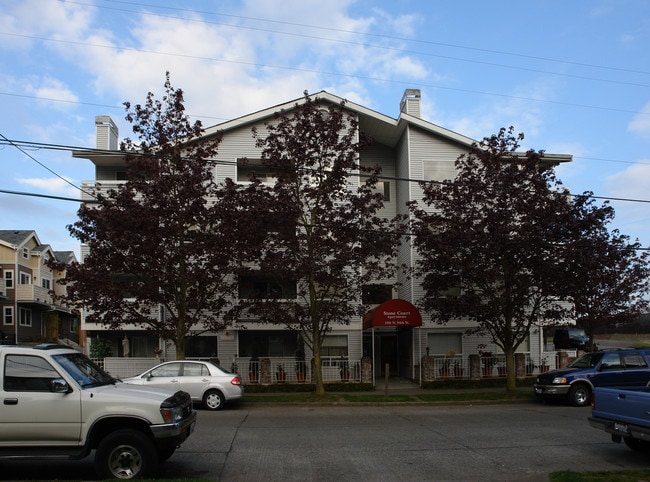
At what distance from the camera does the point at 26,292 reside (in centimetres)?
4762

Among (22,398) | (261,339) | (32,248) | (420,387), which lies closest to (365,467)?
(22,398)

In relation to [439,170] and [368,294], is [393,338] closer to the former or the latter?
[368,294]

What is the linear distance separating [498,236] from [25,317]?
42.7m

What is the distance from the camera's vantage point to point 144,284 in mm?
20500

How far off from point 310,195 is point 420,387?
30.9 feet

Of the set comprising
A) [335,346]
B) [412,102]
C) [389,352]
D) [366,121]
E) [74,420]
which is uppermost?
[412,102]

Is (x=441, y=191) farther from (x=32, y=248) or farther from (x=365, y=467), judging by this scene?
(x=32, y=248)

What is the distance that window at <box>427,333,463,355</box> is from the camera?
87.2 feet

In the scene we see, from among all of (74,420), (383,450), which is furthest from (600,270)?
(74,420)

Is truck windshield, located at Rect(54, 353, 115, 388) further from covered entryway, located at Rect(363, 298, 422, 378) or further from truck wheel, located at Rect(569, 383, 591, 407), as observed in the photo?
covered entryway, located at Rect(363, 298, 422, 378)

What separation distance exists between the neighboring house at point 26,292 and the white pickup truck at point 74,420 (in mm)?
38538

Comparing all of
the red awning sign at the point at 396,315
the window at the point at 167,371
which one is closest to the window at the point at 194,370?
the window at the point at 167,371

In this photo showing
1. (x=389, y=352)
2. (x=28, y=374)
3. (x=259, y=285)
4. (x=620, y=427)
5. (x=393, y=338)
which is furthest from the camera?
(x=393, y=338)

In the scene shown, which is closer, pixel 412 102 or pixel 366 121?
pixel 366 121
